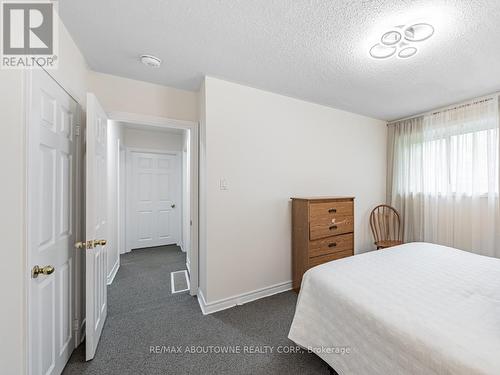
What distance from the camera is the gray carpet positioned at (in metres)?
1.48

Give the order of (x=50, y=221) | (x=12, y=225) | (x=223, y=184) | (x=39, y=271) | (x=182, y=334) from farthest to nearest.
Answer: (x=223, y=184), (x=182, y=334), (x=50, y=221), (x=39, y=271), (x=12, y=225)

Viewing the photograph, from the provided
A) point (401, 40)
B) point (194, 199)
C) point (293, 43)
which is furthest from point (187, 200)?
point (401, 40)

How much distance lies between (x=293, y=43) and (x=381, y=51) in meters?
0.72

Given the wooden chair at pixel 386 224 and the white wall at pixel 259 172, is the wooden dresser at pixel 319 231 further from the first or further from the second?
the wooden chair at pixel 386 224

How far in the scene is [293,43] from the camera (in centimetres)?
167

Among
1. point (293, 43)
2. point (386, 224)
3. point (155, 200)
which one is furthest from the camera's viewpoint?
point (155, 200)

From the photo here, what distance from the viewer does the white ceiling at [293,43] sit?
1.34 metres

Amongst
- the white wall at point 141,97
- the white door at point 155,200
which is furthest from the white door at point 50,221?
the white door at point 155,200

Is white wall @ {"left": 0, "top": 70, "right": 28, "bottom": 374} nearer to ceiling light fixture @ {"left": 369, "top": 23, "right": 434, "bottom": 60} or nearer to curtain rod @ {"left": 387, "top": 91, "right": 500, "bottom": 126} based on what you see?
ceiling light fixture @ {"left": 369, "top": 23, "right": 434, "bottom": 60}

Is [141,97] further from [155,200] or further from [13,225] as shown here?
[155,200]

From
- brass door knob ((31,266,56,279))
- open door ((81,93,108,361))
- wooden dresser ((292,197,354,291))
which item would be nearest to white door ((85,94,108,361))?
open door ((81,93,108,361))

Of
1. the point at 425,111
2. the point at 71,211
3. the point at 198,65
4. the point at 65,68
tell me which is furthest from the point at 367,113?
the point at 71,211

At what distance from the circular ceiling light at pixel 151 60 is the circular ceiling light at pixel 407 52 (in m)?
2.05

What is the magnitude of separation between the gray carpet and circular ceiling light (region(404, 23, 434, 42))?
2.44m
